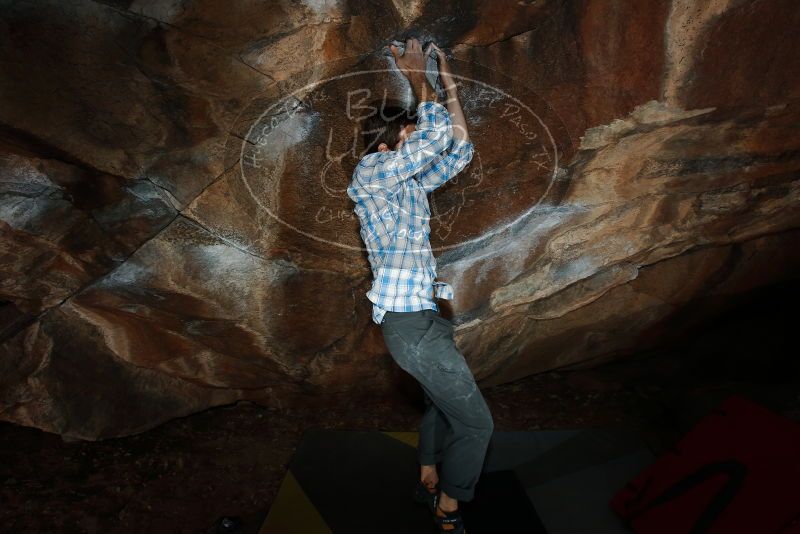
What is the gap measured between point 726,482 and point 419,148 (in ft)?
6.33

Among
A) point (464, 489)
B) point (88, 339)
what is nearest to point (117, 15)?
point (88, 339)

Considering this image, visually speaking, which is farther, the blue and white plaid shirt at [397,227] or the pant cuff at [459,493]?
the pant cuff at [459,493]

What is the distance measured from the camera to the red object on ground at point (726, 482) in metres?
1.87

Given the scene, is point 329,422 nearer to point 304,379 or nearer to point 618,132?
point 304,379

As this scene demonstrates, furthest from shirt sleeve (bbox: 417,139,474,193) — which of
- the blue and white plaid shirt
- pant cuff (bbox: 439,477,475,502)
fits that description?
pant cuff (bbox: 439,477,475,502)

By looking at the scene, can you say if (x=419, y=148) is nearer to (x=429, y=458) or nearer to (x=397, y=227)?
(x=397, y=227)

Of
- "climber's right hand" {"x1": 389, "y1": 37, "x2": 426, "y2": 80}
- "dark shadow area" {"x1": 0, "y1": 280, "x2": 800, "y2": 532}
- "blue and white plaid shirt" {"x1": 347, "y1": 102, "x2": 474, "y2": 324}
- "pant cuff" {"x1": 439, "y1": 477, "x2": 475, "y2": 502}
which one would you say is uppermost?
"climber's right hand" {"x1": 389, "y1": 37, "x2": 426, "y2": 80}

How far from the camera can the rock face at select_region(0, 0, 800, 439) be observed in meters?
1.81

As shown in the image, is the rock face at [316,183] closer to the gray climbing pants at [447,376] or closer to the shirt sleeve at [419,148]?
the shirt sleeve at [419,148]

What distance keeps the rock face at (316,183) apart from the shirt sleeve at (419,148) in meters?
0.37

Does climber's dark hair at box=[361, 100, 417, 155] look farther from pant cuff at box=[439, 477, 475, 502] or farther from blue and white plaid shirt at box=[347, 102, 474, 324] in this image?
pant cuff at box=[439, 477, 475, 502]

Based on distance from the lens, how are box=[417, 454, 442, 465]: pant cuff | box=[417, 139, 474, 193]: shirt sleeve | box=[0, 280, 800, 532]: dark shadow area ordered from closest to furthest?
A: box=[417, 139, 474, 193]: shirt sleeve
box=[417, 454, 442, 465]: pant cuff
box=[0, 280, 800, 532]: dark shadow area

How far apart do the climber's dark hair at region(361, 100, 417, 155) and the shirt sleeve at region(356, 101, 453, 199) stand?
0.72ft

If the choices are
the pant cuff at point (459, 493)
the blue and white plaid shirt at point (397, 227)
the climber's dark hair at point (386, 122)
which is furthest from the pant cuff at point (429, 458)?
the climber's dark hair at point (386, 122)
